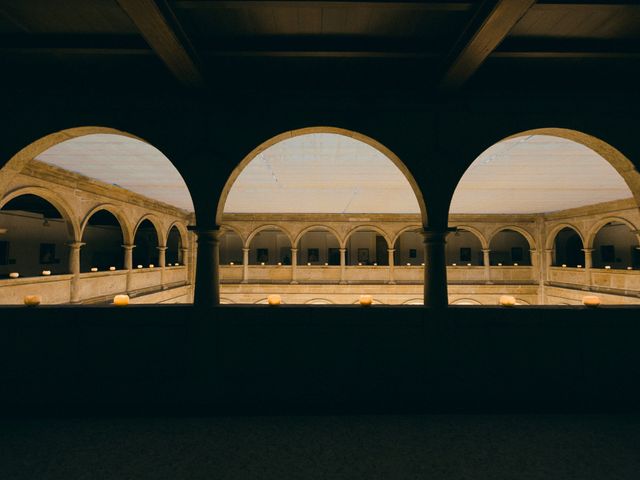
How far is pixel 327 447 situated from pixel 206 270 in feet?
7.38

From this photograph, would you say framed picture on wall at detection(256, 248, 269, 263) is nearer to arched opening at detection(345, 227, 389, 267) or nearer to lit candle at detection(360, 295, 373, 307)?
arched opening at detection(345, 227, 389, 267)

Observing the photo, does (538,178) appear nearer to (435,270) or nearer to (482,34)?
(435,270)

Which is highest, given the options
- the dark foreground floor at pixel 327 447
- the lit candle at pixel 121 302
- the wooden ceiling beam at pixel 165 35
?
the wooden ceiling beam at pixel 165 35

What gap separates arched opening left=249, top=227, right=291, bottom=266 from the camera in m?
18.2

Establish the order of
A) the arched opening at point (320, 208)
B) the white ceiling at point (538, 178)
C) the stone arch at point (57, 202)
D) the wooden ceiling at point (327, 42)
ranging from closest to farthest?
the wooden ceiling at point (327, 42), the arched opening at point (320, 208), the white ceiling at point (538, 178), the stone arch at point (57, 202)

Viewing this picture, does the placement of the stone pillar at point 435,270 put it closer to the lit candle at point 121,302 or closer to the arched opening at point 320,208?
the arched opening at point 320,208

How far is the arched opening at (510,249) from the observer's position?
59.6ft

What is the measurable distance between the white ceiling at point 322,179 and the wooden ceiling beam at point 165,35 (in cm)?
183

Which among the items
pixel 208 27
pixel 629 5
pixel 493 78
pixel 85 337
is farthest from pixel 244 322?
pixel 629 5

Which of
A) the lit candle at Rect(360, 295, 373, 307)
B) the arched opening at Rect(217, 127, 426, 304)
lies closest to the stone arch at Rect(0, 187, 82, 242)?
the arched opening at Rect(217, 127, 426, 304)

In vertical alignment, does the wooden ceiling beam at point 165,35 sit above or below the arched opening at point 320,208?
above

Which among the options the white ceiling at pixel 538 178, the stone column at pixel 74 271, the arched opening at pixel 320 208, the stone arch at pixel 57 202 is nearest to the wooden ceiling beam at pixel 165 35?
the arched opening at pixel 320 208

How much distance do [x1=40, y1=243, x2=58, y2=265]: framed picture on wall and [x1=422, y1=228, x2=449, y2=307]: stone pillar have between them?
49.2 ft

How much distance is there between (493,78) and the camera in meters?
3.48
